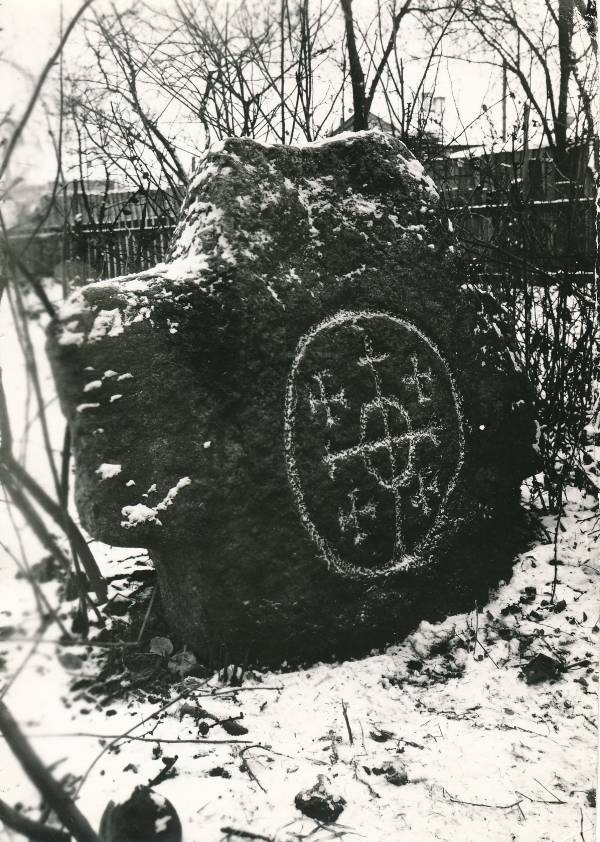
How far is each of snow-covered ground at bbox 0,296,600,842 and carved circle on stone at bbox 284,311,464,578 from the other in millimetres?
344

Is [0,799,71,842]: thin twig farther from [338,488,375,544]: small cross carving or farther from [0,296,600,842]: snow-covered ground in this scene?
[338,488,375,544]: small cross carving

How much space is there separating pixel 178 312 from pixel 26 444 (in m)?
0.93

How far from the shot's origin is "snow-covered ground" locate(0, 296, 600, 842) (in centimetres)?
141

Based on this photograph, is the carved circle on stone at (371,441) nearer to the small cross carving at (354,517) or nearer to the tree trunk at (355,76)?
the small cross carving at (354,517)

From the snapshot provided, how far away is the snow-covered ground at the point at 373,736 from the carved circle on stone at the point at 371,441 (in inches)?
13.5

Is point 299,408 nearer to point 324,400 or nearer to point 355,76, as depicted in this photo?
point 324,400

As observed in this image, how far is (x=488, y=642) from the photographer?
2064 millimetres

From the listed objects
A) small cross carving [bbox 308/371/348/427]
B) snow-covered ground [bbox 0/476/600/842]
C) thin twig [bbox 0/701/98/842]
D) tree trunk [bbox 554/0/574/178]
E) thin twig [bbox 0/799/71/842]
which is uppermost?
tree trunk [bbox 554/0/574/178]

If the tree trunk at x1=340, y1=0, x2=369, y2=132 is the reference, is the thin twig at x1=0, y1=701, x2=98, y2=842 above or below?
below

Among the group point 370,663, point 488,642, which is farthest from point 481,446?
point 370,663

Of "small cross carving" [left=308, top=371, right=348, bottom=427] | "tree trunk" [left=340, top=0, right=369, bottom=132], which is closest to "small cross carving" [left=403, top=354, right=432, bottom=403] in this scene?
"small cross carving" [left=308, top=371, right=348, bottom=427]

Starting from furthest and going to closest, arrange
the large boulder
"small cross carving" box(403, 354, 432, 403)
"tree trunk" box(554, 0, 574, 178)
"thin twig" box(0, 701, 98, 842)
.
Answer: "tree trunk" box(554, 0, 574, 178) → "small cross carving" box(403, 354, 432, 403) → the large boulder → "thin twig" box(0, 701, 98, 842)

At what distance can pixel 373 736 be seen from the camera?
1690 mm

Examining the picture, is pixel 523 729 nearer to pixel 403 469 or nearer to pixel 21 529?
pixel 403 469
